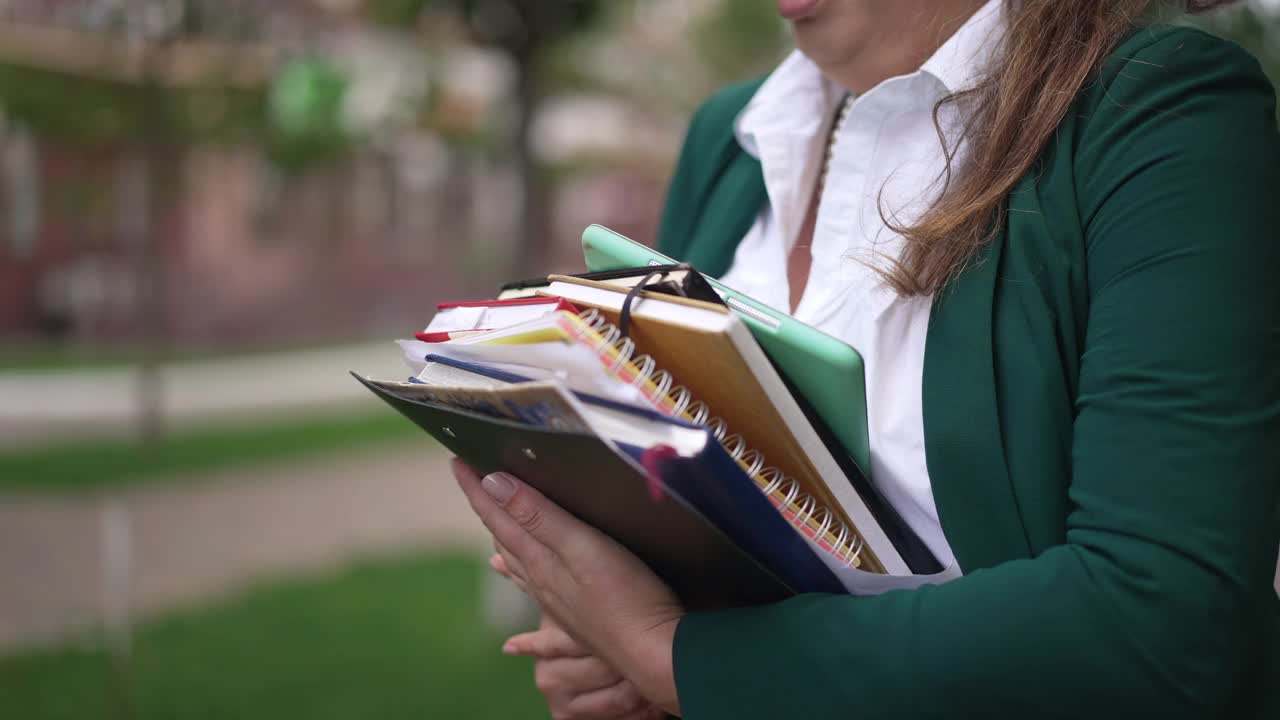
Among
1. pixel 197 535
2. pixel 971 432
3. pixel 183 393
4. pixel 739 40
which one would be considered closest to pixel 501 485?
pixel 971 432

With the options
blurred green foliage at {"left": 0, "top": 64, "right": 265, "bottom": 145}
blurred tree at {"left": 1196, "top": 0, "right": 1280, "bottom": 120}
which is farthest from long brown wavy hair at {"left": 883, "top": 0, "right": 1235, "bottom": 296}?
blurred green foliage at {"left": 0, "top": 64, "right": 265, "bottom": 145}

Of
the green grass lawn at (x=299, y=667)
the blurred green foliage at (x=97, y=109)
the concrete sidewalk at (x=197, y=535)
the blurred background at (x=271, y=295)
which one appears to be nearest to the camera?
the green grass lawn at (x=299, y=667)

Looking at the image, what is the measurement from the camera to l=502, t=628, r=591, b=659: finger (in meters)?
1.42

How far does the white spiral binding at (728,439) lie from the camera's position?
1.12 metres

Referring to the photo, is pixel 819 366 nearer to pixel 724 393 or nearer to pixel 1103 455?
pixel 724 393

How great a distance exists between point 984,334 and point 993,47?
0.38 metres

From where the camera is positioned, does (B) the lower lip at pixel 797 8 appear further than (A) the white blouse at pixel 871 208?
Yes

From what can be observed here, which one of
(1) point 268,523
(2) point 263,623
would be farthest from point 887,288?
(1) point 268,523

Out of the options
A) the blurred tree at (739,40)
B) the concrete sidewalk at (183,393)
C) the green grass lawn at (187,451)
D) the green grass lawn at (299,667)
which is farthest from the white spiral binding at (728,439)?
the blurred tree at (739,40)

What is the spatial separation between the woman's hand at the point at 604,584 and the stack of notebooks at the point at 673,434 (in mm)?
17

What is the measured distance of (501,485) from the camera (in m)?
1.22

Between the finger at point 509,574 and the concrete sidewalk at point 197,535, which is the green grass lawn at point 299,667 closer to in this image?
the concrete sidewalk at point 197,535

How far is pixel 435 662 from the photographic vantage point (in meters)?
4.90

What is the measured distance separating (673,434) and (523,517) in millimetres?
273
